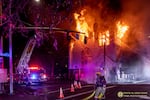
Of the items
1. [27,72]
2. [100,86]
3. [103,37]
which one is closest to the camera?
[100,86]

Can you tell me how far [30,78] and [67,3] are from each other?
2217 cm

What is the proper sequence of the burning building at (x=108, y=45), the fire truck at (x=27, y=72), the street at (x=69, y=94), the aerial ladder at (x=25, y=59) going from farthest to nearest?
the burning building at (x=108, y=45) < the aerial ladder at (x=25, y=59) < the fire truck at (x=27, y=72) < the street at (x=69, y=94)

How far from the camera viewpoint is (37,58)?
71.6m

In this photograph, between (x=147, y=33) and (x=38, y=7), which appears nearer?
(x=38, y=7)

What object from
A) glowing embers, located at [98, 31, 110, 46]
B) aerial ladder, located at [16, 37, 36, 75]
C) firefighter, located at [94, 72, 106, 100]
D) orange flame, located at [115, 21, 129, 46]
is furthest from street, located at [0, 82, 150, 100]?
orange flame, located at [115, 21, 129, 46]

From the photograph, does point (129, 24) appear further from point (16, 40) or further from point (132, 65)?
point (16, 40)

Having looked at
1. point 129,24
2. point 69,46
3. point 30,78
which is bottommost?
point 30,78

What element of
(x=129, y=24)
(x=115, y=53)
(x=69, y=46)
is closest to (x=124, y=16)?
(x=129, y=24)

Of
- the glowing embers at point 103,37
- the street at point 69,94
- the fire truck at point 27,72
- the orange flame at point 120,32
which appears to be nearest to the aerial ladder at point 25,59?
the fire truck at point 27,72

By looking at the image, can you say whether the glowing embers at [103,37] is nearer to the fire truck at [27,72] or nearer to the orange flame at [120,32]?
the orange flame at [120,32]

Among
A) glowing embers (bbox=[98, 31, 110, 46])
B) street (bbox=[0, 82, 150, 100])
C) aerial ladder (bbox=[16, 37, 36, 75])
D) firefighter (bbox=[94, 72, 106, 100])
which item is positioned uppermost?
glowing embers (bbox=[98, 31, 110, 46])

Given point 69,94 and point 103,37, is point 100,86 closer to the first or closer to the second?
point 69,94

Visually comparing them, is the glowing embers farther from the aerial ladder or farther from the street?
the street

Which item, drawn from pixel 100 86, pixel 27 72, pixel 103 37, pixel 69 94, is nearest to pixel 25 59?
pixel 27 72
